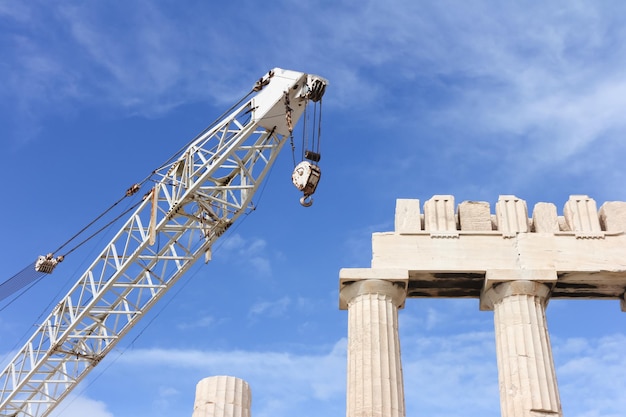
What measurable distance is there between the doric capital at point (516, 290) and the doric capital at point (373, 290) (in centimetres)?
280

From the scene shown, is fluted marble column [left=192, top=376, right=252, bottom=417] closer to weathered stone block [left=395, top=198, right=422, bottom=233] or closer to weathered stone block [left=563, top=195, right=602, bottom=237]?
weathered stone block [left=395, top=198, right=422, bottom=233]

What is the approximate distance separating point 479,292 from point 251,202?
18247mm

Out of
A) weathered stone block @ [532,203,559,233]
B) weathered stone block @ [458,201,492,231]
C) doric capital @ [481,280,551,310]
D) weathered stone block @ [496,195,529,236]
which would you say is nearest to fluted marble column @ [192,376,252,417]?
doric capital @ [481,280,551,310]

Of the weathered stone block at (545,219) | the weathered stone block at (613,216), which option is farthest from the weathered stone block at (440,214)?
the weathered stone block at (613,216)

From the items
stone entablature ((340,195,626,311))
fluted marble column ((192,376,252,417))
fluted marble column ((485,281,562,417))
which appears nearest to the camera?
fluted marble column ((485,281,562,417))

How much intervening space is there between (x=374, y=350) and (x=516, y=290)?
4915 mm

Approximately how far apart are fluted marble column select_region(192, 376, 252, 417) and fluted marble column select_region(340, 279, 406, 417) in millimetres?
3467

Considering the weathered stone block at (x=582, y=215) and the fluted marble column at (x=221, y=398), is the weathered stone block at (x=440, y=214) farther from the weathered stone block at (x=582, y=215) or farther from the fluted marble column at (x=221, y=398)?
the fluted marble column at (x=221, y=398)

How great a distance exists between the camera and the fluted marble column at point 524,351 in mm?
28469

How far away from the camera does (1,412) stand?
186 ft

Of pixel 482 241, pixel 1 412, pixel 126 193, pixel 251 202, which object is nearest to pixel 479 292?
pixel 482 241

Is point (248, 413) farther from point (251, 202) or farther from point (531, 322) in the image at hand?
point (251, 202)

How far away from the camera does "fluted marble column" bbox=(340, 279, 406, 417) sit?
2855 centimetres

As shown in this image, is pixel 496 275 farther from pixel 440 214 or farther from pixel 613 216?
pixel 613 216
